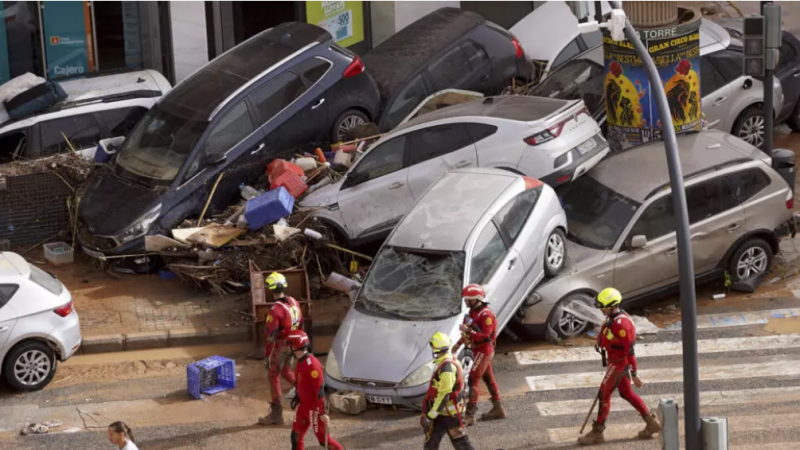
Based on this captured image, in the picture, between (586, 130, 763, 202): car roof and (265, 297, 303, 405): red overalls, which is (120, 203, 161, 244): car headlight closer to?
(265, 297, 303, 405): red overalls

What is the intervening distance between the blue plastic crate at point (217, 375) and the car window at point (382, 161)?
3374 mm

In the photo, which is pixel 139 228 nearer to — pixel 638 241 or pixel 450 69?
pixel 450 69

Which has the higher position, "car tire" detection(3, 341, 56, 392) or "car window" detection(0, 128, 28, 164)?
"car window" detection(0, 128, 28, 164)

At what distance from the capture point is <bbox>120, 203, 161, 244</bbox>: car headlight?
19484 mm

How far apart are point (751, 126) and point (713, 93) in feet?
3.12

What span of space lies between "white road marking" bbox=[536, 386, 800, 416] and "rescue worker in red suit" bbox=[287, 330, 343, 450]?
2654 millimetres

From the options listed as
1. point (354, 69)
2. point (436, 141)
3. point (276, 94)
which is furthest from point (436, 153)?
point (276, 94)

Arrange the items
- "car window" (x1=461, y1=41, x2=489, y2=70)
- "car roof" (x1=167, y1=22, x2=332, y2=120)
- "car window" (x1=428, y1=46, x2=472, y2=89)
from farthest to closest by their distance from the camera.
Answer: "car window" (x1=461, y1=41, x2=489, y2=70) < "car window" (x1=428, y1=46, x2=472, y2=89) < "car roof" (x1=167, y1=22, x2=332, y2=120)

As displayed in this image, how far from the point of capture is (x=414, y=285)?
16453mm

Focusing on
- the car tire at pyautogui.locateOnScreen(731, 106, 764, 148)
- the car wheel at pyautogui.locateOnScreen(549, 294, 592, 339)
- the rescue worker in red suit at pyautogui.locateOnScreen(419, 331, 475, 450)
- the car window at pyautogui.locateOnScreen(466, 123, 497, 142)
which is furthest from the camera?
the car tire at pyautogui.locateOnScreen(731, 106, 764, 148)

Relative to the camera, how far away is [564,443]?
48.8 feet

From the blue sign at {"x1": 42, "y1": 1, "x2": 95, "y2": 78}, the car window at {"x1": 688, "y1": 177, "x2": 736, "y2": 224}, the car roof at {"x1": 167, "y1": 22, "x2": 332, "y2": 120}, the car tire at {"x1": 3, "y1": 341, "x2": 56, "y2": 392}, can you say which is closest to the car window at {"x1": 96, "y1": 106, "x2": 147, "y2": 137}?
the car roof at {"x1": 167, "y1": 22, "x2": 332, "y2": 120}

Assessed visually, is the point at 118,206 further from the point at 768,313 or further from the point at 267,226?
the point at 768,313

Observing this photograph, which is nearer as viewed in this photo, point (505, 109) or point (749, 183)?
point (749, 183)
